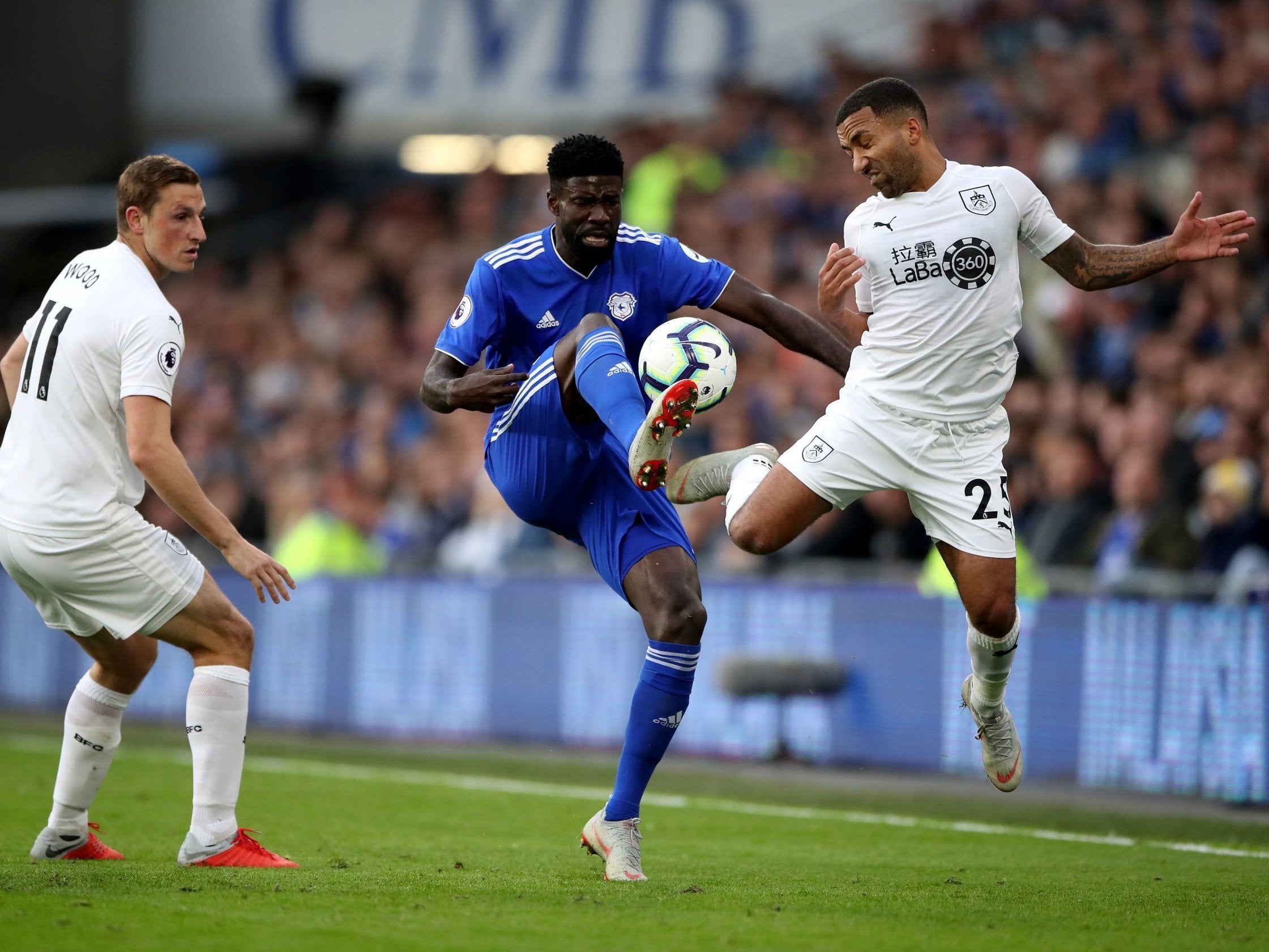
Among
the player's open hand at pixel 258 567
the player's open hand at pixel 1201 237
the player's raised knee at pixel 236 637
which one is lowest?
the player's raised knee at pixel 236 637

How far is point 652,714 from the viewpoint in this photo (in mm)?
6309

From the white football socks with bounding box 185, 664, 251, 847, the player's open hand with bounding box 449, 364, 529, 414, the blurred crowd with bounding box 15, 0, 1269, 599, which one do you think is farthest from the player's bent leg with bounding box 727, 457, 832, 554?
the blurred crowd with bounding box 15, 0, 1269, 599

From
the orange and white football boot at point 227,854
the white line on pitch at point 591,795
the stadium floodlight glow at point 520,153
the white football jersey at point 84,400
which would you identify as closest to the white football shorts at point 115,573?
the white football jersey at point 84,400

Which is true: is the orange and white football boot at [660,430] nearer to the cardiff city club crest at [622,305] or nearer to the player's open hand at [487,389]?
the player's open hand at [487,389]

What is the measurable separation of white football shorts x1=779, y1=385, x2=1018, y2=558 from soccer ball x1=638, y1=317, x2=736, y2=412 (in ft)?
1.75

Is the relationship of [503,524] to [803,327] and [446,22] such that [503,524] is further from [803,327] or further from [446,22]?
[446,22]

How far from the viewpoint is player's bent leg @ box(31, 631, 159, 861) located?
21.6 feet

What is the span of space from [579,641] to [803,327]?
585cm

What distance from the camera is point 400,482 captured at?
1561 centimetres

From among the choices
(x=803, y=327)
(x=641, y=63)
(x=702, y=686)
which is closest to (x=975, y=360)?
(x=803, y=327)

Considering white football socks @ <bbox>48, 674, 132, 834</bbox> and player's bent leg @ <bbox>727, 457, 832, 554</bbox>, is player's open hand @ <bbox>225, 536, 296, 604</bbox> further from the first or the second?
player's bent leg @ <bbox>727, 457, 832, 554</bbox>

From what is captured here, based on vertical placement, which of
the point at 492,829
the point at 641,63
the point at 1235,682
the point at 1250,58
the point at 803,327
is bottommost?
the point at 492,829

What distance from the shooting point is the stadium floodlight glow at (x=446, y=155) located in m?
21.2

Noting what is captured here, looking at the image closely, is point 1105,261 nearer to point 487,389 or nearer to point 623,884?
point 487,389
